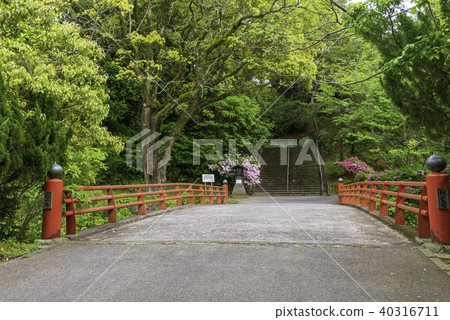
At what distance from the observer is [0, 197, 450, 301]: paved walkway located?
291 cm

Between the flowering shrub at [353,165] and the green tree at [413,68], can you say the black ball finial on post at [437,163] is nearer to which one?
the green tree at [413,68]

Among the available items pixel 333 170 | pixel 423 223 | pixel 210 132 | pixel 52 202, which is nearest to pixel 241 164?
pixel 210 132

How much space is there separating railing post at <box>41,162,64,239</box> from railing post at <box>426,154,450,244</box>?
5.23 metres

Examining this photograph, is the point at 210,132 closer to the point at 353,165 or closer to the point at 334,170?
the point at 334,170

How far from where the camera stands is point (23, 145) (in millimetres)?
Result: 4629

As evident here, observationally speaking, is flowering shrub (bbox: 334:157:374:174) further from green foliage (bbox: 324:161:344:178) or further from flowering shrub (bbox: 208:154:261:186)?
flowering shrub (bbox: 208:154:261:186)

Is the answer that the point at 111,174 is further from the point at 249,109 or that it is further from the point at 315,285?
the point at 315,285

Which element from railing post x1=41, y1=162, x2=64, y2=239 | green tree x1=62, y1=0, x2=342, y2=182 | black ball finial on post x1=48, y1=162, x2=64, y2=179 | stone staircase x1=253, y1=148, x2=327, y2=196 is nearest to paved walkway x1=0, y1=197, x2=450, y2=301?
railing post x1=41, y1=162, x2=64, y2=239

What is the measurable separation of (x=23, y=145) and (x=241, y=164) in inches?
785

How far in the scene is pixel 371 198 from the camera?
9.02m

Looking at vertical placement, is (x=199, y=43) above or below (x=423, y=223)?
above

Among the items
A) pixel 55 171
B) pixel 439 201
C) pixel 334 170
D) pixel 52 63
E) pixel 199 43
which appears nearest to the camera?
pixel 439 201

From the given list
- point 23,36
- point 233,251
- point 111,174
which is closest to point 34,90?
point 23,36

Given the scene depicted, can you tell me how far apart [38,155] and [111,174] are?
17.5 m
